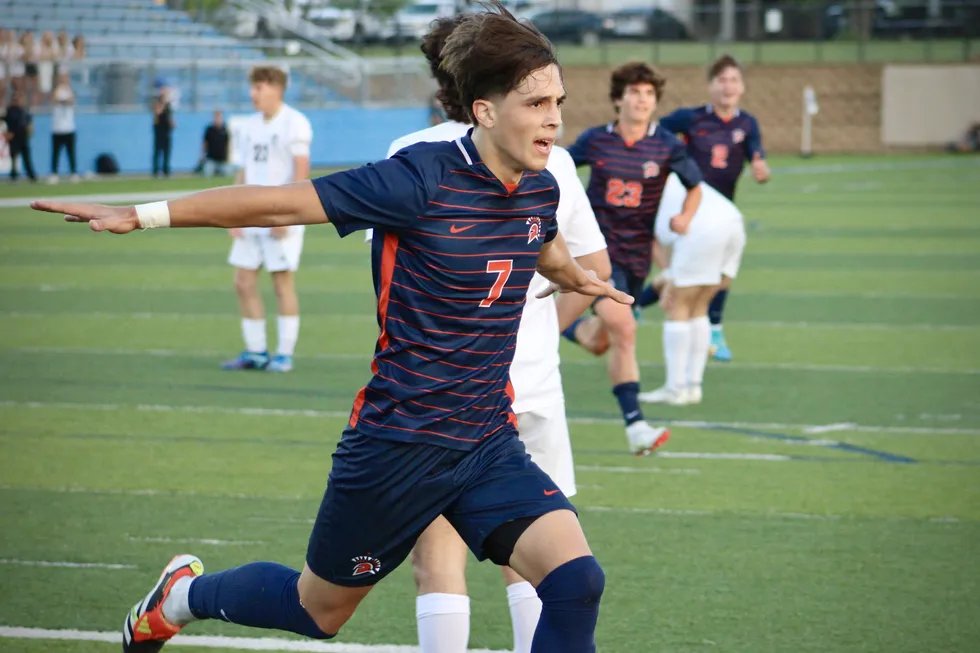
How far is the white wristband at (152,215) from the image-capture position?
11.9ft

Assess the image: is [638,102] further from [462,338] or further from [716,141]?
[462,338]

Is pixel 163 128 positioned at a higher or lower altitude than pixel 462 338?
lower

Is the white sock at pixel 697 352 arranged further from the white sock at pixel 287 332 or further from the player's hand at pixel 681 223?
the white sock at pixel 287 332

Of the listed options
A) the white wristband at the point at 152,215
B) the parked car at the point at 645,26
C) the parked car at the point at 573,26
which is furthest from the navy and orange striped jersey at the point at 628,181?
the parked car at the point at 645,26

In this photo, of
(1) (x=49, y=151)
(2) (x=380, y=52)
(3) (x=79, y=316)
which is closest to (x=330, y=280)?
(3) (x=79, y=316)

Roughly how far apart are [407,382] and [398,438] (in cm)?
15

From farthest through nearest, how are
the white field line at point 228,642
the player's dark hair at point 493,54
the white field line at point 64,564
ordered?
1. the white field line at point 64,564
2. the white field line at point 228,642
3. the player's dark hair at point 493,54

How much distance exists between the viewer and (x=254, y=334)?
11.4 metres

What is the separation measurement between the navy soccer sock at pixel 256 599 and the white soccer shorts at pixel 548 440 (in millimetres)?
901

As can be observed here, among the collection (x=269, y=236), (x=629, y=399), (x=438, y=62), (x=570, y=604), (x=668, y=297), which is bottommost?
(x=629, y=399)

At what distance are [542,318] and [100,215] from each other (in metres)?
1.84

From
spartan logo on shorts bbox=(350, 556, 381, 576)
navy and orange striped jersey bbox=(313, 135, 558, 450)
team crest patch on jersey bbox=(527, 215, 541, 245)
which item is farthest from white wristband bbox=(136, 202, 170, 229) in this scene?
spartan logo on shorts bbox=(350, 556, 381, 576)

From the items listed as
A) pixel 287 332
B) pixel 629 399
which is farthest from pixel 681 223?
pixel 287 332

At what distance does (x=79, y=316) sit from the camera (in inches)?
555
